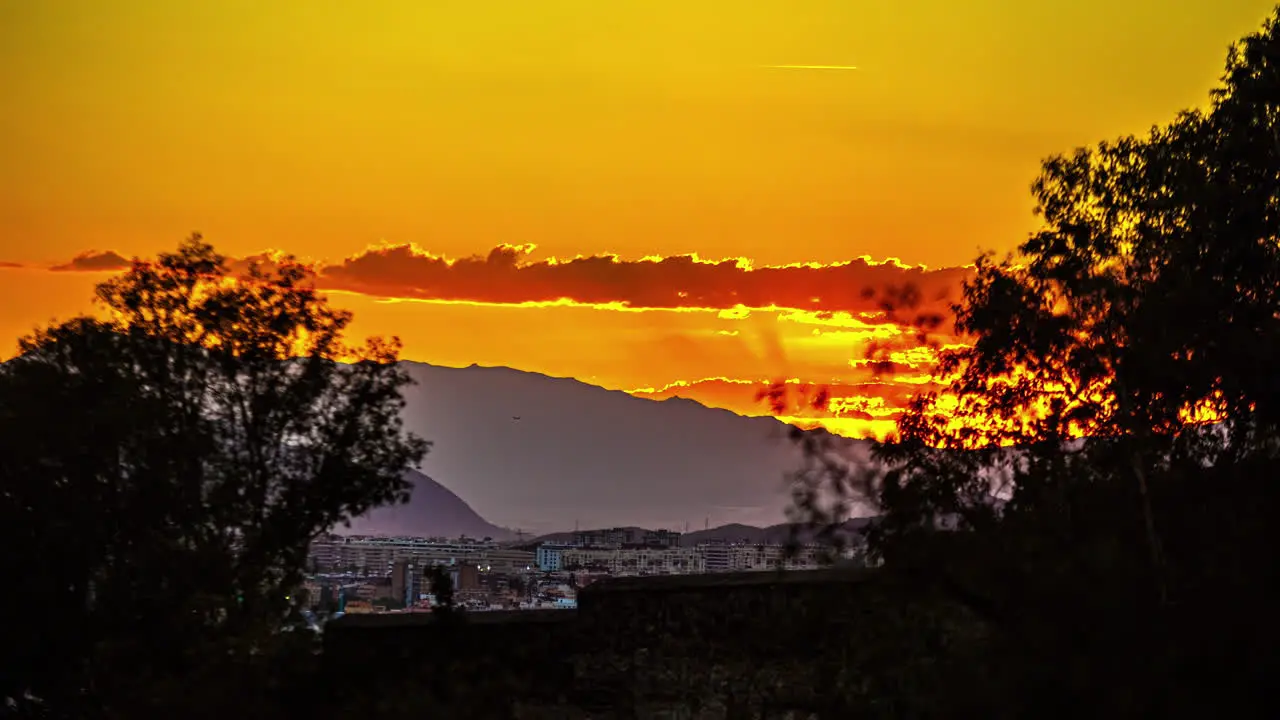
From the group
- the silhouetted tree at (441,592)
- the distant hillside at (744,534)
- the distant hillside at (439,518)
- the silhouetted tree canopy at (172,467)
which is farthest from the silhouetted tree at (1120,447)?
the distant hillside at (439,518)

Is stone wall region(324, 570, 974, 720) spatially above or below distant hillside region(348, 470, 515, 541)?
below

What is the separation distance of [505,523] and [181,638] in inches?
2390

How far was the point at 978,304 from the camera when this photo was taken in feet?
64.0

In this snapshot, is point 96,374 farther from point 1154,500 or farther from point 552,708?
point 1154,500

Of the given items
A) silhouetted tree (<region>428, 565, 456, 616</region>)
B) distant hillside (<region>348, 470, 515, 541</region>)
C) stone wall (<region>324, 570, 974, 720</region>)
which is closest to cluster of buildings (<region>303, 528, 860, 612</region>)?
silhouetted tree (<region>428, 565, 456, 616</region>)

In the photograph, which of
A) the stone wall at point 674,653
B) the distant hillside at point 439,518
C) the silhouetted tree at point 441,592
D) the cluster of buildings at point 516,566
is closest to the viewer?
the stone wall at point 674,653

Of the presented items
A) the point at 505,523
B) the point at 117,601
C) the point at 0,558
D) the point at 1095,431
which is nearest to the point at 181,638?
the point at 117,601

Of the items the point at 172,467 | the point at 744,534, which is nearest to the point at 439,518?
the point at 744,534

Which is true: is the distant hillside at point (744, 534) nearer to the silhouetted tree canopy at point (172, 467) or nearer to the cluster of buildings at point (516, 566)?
the cluster of buildings at point (516, 566)

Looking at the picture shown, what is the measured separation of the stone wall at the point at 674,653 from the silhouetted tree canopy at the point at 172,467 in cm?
180

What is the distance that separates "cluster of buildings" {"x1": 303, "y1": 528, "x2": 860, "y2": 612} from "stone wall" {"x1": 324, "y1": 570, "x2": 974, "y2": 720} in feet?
2.09

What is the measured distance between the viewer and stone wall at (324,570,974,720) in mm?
18516

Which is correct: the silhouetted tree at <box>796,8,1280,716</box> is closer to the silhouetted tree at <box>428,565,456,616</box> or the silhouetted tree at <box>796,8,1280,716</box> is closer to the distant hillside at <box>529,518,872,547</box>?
the distant hillside at <box>529,518,872,547</box>

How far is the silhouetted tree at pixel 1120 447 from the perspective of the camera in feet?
54.3
